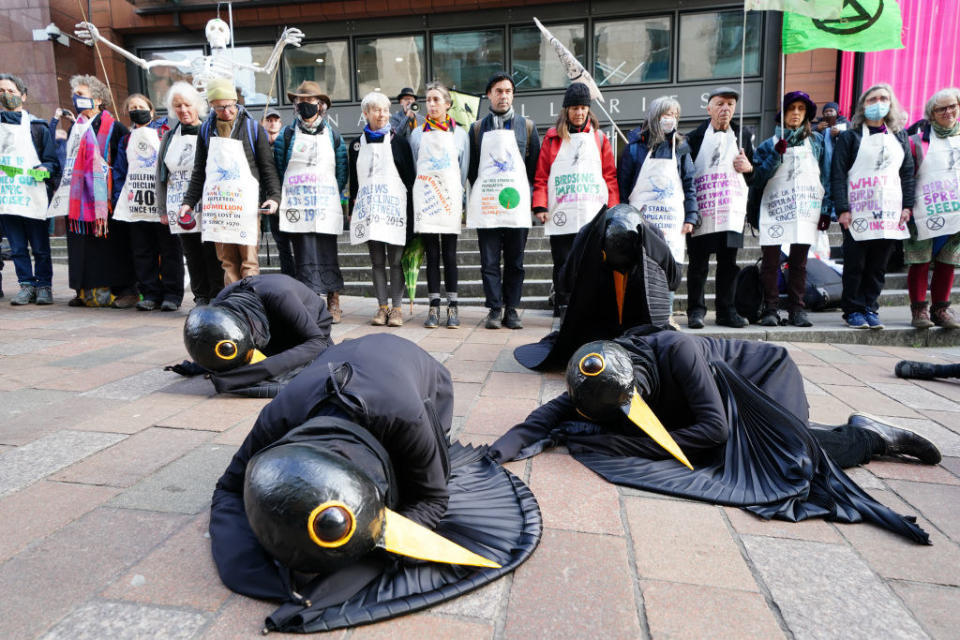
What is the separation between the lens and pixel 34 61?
11297 millimetres

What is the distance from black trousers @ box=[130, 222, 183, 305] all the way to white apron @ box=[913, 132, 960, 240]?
7133mm

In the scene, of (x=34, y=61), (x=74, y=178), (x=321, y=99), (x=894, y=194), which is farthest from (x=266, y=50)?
(x=894, y=194)

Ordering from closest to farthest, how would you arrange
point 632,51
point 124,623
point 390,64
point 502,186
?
point 124,623 → point 502,186 → point 632,51 → point 390,64

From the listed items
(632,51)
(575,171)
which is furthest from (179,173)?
(632,51)

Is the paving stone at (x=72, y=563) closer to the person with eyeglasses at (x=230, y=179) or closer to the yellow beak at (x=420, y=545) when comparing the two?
the yellow beak at (x=420, y=545)

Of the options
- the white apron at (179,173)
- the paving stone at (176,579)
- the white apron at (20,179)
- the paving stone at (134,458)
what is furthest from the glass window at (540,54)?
the paving stone at (176,579)

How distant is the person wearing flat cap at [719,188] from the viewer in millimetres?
5254

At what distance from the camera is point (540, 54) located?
1143 cm

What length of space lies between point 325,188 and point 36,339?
2693 mm

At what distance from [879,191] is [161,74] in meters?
13.2

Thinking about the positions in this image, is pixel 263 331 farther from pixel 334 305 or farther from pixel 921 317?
pixel 921 317

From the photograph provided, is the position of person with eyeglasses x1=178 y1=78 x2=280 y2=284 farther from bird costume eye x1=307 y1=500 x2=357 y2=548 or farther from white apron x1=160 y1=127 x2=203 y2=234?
bird costume eye x1=307 y1=500 x2=357 y2=548

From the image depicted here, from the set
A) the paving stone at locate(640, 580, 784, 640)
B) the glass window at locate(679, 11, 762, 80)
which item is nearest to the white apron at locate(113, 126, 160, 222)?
the paving stone at locate(640, 580, 784, 640)

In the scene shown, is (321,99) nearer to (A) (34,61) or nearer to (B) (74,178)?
(B) (74,178)
